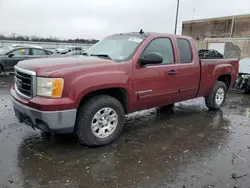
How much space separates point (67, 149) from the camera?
3.91 metres

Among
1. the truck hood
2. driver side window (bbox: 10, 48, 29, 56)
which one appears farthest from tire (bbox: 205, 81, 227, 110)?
driver side window (bbox: 10, 48, 29, 56)

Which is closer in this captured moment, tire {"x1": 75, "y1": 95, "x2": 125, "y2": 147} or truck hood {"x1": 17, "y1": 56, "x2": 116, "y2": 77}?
truck hood {"x1": 17, "y1": 56, "x2": 116, "y2": 77}

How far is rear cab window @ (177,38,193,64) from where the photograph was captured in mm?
5191

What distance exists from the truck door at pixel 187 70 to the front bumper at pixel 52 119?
2561mm

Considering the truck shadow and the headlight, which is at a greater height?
the headlight

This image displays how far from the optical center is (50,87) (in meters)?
3.37

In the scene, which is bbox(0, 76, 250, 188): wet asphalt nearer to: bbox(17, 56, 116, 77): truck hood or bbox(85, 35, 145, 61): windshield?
bbox(17, 56, 116, 77): truck hood

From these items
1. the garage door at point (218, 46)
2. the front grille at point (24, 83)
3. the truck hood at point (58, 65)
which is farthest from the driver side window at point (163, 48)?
the garage door at point (218, 46)

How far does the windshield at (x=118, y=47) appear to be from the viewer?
437 centimetres

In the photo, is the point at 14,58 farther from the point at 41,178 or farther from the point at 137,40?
the point at 41,178

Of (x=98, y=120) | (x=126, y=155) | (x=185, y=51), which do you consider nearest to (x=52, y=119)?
(x=98, y=120)

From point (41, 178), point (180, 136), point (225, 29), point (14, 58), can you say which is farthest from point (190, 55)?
point (225, 29)

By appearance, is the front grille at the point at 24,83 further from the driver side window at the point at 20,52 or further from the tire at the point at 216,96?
the driver side window at the point at 20,52

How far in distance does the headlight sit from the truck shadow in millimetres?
A: 966
